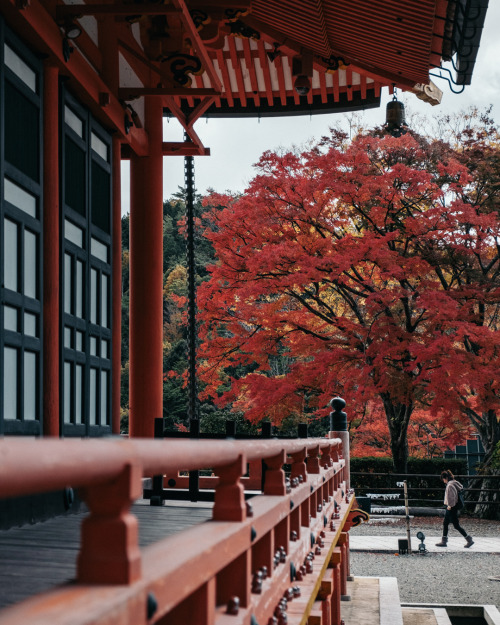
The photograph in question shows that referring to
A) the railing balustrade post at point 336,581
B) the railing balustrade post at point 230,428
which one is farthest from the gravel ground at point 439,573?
the railing balustrade post at point 230,428

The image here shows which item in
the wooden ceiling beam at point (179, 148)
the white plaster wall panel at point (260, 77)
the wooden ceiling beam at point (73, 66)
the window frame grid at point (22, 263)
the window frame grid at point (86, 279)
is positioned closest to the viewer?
the window frame grid at point (22, 263)

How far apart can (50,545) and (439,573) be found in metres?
10.0

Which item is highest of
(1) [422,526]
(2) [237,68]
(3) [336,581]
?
(2) [237,68]

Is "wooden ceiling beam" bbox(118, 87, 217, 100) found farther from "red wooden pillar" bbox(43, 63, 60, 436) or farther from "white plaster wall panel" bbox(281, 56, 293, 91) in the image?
"white plaster wall panel" bbox(281, 56, 293, 91)

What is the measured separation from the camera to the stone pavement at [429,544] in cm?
1477

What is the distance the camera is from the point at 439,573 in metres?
12.6

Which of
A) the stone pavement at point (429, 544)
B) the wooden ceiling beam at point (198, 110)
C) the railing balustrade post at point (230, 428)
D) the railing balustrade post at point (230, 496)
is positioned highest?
the wooden ceiling beam at point (198, 110)

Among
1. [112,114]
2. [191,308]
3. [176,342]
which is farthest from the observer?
[176,342]

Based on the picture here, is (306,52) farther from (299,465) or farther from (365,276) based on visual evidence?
(365,276)

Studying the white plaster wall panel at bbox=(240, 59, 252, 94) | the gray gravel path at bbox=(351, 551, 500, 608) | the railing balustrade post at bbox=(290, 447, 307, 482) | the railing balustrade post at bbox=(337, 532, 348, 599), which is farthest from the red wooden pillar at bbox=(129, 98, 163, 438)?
the gray gravel path at bbox=(351, 551, 500, 608)

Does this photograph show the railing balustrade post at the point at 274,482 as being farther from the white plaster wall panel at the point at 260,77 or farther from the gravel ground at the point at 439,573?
the gravel ground at the point at 439,573

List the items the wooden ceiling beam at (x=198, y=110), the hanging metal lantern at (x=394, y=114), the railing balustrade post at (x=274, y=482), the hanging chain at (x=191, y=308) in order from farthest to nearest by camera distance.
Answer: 1. the hanging chain at (x=191, y=308)
2. the hanging metal lantern at (x=394, y=114)
3. the wooden ceiling beam at (x=198, y=110)
4. the railing balustrade post at (x=274, y=482)

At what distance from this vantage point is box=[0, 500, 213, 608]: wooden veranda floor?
282 centimetres

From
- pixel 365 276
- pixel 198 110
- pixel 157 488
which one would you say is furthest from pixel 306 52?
pixel 365 276
